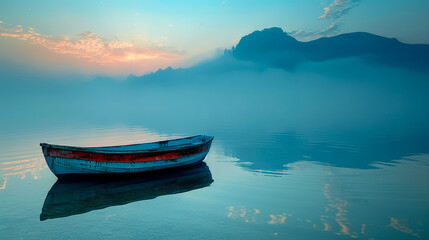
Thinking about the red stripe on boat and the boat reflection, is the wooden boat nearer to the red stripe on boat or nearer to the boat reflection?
the red stripe on boat

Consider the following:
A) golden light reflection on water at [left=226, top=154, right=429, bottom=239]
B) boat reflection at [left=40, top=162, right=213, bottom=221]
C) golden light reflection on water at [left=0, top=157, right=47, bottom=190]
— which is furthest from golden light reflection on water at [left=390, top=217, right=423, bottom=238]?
golden light reflection on water at [left=0, top=157, right=47, bottom=190]

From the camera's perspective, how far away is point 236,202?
37.0 feet

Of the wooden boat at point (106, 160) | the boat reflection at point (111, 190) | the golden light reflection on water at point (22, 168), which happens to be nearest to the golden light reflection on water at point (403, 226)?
the boat reflection at point (111, 190)

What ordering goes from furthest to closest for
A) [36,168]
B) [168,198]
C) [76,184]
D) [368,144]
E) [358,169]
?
[368,144]
[36,168]
[358,169]
[76,184]
[168,198]

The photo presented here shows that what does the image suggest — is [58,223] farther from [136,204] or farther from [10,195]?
[10,195]

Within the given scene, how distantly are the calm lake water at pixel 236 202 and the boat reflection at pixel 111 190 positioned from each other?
5 centimetres

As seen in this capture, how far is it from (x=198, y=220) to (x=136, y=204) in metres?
3.44

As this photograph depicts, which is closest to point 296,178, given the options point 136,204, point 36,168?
point 136,204

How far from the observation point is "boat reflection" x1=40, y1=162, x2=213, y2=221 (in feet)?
36.0

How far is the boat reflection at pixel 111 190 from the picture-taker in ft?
36.0

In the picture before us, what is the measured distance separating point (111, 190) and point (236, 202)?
Result: 679 centimetres

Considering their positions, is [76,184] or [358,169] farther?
[358,169]

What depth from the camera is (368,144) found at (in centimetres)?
2630

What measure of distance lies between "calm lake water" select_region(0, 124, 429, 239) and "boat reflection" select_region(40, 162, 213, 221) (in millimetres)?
52
